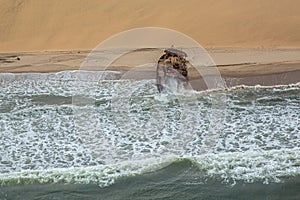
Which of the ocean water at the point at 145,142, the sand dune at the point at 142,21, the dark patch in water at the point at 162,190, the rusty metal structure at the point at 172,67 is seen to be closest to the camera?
the dark patch in water at the point at 162,190

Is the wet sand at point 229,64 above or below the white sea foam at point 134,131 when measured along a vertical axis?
above

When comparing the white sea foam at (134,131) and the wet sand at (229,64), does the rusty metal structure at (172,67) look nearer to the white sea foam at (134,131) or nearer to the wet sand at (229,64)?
the white sea foam at (134,131)

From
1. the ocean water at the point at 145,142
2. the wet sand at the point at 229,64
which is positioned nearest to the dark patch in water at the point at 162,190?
the ocean water at the point at 145,142

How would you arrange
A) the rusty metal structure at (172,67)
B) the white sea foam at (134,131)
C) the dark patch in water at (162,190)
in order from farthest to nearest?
the rusty metal structure at (172,67) < the white sea foam at (134,131) < the dark patch in water at (162,190)

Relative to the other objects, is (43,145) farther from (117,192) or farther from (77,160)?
(117,192)

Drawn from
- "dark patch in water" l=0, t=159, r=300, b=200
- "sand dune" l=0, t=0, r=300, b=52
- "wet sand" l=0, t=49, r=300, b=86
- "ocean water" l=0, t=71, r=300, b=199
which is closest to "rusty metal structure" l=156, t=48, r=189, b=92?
"ocean water" l=0, t=71, r=300, b=199

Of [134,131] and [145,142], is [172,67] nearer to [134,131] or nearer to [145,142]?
[134,131]
